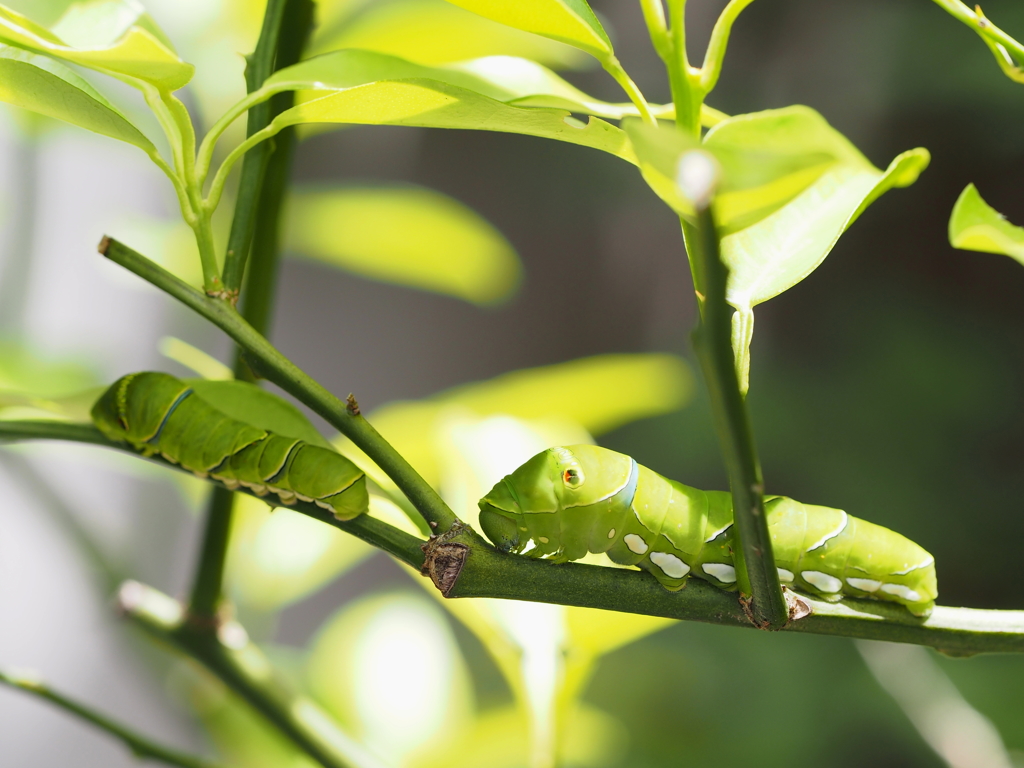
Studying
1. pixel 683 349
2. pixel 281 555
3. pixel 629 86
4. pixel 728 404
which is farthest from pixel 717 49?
pixel 683 349

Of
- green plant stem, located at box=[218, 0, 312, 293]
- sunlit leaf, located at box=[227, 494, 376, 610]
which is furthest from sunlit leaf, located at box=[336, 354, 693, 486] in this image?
green plant stem, located at box=[218, 0, 312, 293]

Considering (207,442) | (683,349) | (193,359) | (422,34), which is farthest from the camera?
(683,349)

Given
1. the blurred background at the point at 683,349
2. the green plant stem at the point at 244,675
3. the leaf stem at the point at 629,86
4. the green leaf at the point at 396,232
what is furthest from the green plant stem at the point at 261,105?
the blurred background at the point at 683,349

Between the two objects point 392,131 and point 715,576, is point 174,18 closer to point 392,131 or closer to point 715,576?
point 715,576

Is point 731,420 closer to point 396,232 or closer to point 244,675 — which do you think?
point 244,675

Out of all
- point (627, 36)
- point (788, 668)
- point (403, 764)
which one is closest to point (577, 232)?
point (627, 36)
